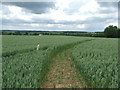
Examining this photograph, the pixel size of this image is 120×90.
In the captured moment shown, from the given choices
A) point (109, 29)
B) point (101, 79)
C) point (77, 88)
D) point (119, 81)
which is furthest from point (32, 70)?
point (109, 29)

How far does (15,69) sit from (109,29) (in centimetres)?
10135

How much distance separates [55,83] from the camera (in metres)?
8.99

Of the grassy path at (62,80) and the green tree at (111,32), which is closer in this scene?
the grassy path at (62,80)

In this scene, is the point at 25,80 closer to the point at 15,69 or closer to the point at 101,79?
the point at 15,69

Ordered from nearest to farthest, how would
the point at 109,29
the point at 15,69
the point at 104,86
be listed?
the point at 104,86 → the point at 15,69 → the point at 109,29

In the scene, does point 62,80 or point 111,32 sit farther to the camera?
point 111,32

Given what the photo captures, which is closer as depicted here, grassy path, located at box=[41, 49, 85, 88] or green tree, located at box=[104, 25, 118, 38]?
grassy path, located at box=[41, 49, 85, 88]

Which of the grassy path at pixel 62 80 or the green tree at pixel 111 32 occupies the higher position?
the green tree at pixel 111 32

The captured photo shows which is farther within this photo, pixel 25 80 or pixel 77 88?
pixel 77 88

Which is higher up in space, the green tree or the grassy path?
the green tree

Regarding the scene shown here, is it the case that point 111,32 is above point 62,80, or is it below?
above

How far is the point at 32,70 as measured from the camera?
9.52 meters

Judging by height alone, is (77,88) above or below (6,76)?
below

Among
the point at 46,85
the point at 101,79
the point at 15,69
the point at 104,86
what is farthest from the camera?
the point at 15,69
